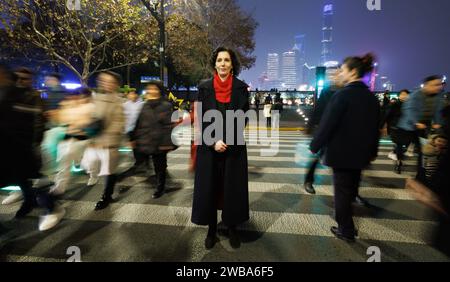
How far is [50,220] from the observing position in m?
3.54

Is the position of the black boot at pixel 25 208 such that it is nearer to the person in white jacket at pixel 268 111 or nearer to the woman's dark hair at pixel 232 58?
the woman's dark hair at pixel 232 58

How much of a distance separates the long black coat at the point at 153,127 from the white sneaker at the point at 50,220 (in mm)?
1464

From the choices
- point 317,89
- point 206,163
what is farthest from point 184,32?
point 206,163

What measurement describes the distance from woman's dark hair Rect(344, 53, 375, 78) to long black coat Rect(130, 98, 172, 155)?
2.79 m

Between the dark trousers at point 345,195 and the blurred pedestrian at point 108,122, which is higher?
the blurred pedestrian at point 108,122

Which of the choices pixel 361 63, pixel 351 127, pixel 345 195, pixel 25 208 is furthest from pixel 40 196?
pixel 361 63

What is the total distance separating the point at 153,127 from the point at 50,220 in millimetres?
1895

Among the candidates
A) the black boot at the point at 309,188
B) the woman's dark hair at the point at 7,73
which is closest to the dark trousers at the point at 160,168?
the woman's dark hair at the point at 7,73

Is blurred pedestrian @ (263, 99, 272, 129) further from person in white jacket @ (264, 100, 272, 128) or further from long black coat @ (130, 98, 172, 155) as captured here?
long black coat @ (130, 98, 172, 155)

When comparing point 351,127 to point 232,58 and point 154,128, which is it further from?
point 154,128

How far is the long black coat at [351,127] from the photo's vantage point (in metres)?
2.98

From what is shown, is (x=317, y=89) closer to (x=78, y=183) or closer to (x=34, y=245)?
(x=78, y=183)
